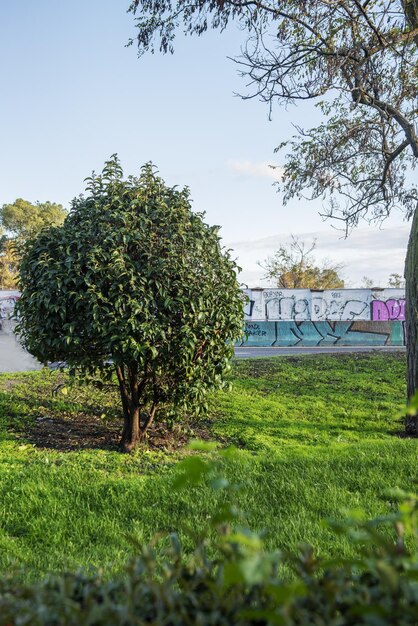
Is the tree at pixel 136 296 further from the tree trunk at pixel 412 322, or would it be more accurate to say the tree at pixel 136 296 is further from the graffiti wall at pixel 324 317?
the graffiti wall at pixel 324 317

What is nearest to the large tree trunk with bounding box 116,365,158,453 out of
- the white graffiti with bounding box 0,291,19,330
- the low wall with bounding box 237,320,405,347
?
the low wall with bounding box 237,320,405,347

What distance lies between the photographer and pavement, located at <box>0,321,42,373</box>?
14180mm

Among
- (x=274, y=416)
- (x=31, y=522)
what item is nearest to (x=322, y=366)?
(x=274, y=416)

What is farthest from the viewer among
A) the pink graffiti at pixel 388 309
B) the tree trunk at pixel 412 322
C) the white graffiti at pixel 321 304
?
the white graffiti at pixel 321 304

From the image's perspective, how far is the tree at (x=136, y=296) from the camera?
520 cm

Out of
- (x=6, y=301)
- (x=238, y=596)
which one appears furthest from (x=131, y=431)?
(x=6, y=301)

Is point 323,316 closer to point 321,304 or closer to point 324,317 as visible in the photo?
point 324,317

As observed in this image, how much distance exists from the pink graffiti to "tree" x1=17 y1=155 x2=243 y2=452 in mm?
20184

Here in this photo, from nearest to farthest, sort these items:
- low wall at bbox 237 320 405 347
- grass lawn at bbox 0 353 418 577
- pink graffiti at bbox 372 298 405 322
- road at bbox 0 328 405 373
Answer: grass lawn at bbox 0 353 418 577, road at bbox 0 328 405 373, pink graffiti at bbox 372 298 405 322, low wall at bbox 237 320 405 347

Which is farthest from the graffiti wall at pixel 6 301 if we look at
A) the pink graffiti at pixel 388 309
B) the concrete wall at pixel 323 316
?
the pink graffiti at pixel 388 309

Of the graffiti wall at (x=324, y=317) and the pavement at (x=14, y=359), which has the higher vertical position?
the graffiti wall at (x=324, y=317)

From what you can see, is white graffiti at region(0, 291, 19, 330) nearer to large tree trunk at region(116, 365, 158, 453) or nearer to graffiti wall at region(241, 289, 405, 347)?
graffiti wall at region(241, 289, 405, 347)

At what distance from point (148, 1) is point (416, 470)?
8130 mm

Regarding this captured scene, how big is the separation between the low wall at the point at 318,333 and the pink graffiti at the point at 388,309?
336mm
